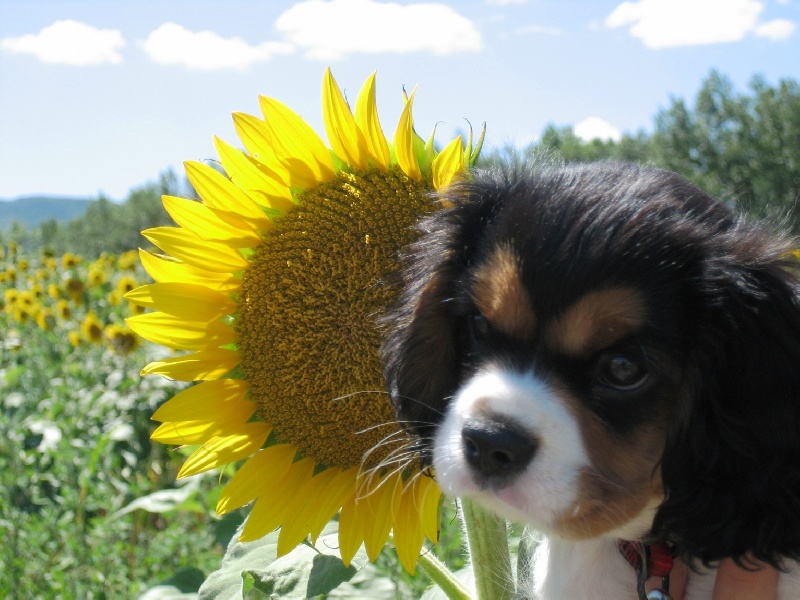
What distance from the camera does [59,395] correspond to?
5.65 metres

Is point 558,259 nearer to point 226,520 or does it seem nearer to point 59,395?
point 226,520

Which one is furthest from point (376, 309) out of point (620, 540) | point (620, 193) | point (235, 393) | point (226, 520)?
point (226, 520)

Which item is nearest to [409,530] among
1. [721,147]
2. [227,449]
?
[227,449]

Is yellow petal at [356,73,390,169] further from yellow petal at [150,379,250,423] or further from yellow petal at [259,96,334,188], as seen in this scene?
yellow petal at [150,379,250,423]

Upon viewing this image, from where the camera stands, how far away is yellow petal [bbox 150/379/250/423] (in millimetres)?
2156

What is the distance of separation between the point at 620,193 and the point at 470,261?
0.36 m

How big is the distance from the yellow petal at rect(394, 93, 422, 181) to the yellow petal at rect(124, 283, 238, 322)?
57cm

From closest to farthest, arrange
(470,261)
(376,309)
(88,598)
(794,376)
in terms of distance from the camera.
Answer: (794,376), (470,261), (376,309), (88,598)

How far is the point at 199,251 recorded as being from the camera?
6.98 feet

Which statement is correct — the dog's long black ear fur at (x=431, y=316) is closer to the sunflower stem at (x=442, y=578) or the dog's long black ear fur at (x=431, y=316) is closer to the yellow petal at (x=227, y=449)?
the sunflower stem at (x=442, y=578)

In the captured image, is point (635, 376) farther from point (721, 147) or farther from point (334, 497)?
point (721, 147)

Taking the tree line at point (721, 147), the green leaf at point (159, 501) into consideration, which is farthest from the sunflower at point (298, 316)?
the tree line at point (721, 147)

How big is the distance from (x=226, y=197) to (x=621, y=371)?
1036 millimetres

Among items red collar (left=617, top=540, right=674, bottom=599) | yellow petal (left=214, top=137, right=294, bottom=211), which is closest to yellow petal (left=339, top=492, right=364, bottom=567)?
red collar (left=617, top=540, right=674, bottom=599)
